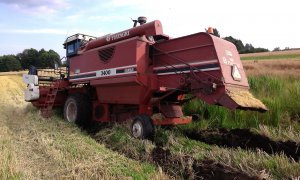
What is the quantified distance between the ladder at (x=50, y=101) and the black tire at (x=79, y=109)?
30.4 inches

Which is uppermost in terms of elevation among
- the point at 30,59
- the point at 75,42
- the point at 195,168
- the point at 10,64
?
the point at 10,64

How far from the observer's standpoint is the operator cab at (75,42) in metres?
10.4

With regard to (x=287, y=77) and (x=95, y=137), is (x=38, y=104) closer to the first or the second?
(x=95, y=137)

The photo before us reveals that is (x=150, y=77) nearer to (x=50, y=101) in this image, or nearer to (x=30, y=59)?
(x=50, y=101)

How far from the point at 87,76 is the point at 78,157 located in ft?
13.1

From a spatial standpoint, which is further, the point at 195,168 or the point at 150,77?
the point at 150,77

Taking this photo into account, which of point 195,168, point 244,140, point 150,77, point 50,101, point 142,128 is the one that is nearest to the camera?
point 195,168

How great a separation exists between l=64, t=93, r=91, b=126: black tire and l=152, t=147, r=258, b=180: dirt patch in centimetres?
400

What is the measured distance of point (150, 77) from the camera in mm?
7438

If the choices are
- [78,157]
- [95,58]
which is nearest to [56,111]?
[95,58]

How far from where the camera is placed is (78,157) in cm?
543

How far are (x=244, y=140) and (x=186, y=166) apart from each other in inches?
87.6

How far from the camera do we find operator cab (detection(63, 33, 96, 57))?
34.3 feet

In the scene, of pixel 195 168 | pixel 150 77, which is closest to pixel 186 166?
pixel 195 168
